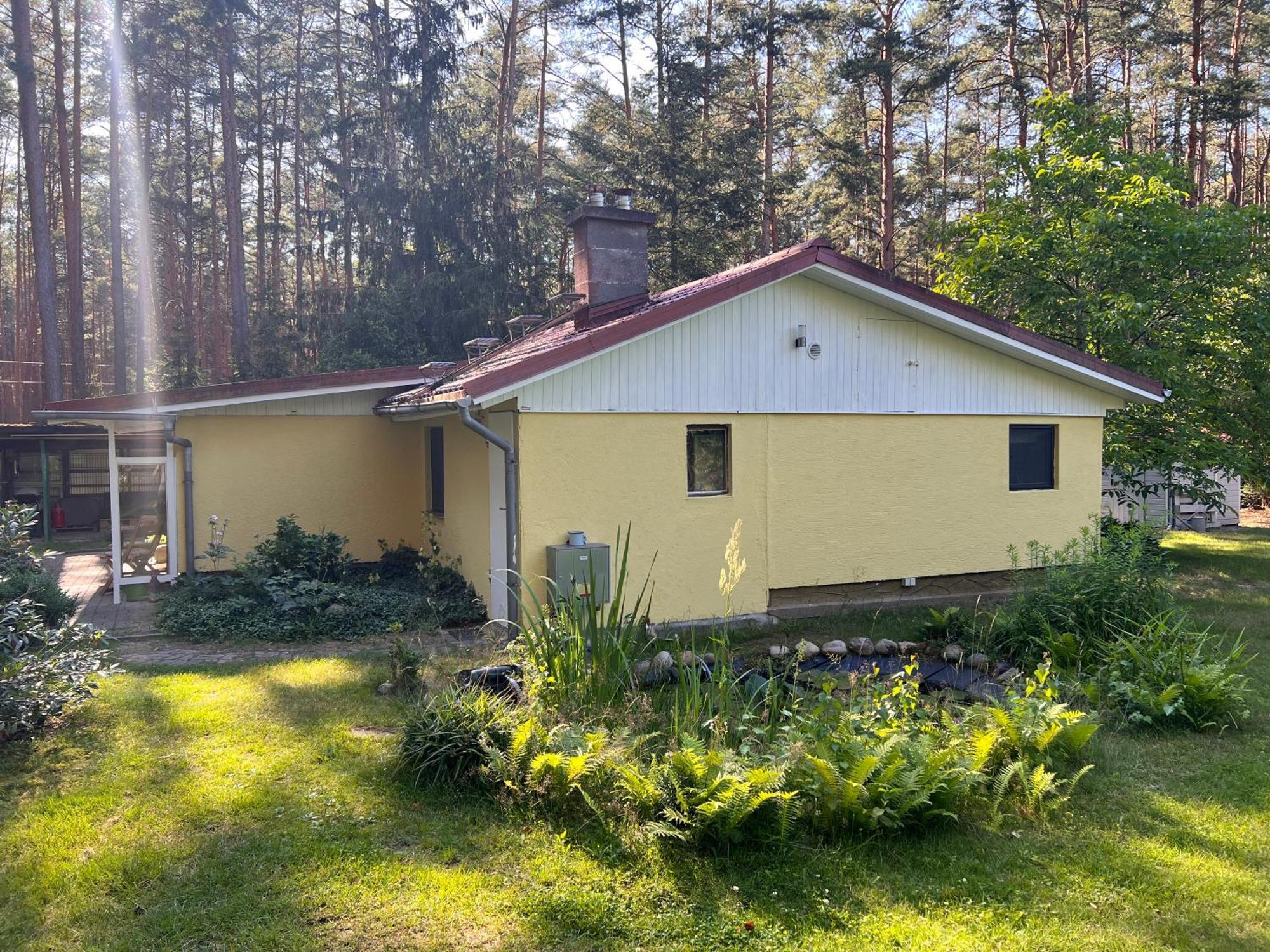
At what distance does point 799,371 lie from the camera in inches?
349

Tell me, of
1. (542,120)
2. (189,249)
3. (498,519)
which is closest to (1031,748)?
(498,519)

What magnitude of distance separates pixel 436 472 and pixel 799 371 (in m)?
5.09

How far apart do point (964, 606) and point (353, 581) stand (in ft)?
23.7

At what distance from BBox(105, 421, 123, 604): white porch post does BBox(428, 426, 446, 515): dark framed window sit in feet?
12.1

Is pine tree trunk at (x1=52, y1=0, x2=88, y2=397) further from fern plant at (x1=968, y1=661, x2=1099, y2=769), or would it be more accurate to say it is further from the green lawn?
fern plant at (x1=968, y1=661, x2=1099, y2=769)

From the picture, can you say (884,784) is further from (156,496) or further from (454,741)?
(156,496)

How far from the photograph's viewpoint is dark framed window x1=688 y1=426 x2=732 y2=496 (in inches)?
340

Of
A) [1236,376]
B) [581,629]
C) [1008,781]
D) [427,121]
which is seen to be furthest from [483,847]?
[427,121]

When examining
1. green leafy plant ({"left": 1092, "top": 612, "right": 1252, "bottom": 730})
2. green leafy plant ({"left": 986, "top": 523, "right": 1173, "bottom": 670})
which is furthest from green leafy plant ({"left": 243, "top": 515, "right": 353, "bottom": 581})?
green leafy plant ({"left": 1092, "top": 612, "right": 1252, "bottom": 730})

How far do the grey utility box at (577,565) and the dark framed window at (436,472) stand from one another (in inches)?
138

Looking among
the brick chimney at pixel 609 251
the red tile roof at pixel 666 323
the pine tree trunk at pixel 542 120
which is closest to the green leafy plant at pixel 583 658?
the red tile roof at pixel 666 323

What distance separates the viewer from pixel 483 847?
389cm

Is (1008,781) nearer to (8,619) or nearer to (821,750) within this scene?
(821,750)

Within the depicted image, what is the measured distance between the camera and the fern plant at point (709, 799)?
12.2 ft
